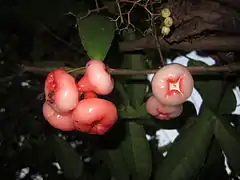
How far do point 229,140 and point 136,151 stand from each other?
0.11m

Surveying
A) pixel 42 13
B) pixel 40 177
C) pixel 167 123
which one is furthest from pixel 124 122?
pixel 40 177

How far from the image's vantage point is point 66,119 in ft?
1.28

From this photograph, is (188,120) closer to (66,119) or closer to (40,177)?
(66,119)

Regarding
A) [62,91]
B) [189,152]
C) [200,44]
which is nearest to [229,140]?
[189,152]

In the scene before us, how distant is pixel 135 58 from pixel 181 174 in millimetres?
141

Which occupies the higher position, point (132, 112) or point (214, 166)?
point (132, 112)

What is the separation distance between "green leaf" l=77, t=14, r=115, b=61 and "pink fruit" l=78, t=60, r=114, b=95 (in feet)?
0.07

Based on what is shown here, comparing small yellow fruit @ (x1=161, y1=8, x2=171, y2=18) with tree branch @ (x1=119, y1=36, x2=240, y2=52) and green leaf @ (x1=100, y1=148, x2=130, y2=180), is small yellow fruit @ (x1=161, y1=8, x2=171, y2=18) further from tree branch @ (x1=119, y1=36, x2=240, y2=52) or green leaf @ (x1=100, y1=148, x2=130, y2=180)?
green leaf @ (x1=100, y1=148, x2=130, y2=180)

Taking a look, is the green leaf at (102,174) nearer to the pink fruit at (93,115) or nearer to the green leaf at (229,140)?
the green leaf at (229,140)

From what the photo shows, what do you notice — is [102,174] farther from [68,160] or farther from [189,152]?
[189,152]

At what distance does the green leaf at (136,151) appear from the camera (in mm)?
547

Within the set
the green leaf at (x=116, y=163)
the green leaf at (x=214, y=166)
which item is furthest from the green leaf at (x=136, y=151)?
the green leaf at (x=214, y=166)

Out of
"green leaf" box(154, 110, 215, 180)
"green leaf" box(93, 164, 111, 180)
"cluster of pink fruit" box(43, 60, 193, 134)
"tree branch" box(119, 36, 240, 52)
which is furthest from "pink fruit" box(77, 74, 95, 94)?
"green leaf" box(93, 164, 111, 180)

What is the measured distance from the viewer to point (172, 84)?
361 mm
